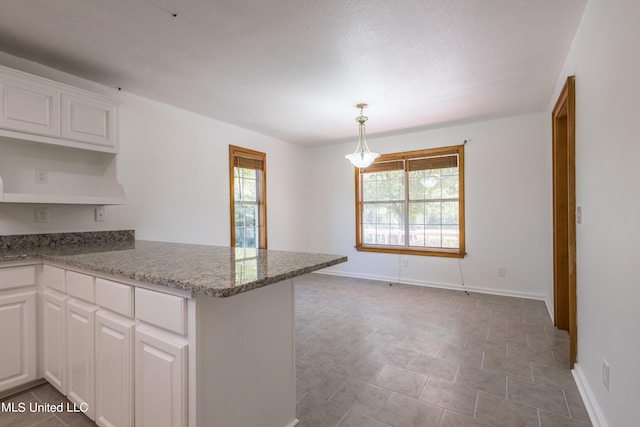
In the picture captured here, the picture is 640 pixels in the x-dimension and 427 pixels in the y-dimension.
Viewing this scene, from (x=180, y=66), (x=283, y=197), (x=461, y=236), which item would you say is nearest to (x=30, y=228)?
(x=180, y=66)

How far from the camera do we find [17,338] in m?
2.00

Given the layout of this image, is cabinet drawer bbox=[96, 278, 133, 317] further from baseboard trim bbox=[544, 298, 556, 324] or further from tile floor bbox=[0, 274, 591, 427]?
baseboard trim bbox=[544, 298, 556, 324]

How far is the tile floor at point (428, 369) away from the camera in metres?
1.79

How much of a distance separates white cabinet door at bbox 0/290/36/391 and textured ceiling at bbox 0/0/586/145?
1.80 m

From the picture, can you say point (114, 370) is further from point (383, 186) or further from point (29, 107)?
point (383, 186)

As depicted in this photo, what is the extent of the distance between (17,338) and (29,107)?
5.14ft

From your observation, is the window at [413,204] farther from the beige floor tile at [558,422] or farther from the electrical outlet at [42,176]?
the electrical outlet at [42,176]

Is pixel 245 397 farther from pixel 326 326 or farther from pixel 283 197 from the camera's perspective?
pixel 283 197

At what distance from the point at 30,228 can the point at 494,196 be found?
5117 mm

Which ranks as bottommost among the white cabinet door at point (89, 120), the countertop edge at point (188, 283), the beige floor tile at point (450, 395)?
the beige floor tile at point (450, 395)

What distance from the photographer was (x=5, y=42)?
2195 mm

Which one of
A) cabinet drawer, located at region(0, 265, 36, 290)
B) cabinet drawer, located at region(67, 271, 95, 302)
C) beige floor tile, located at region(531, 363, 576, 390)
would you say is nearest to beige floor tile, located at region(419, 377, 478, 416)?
beige floor tile, located at region(531, 363, 576, 390)

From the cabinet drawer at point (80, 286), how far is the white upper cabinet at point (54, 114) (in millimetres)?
1130

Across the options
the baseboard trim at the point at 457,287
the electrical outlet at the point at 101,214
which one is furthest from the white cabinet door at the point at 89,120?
the baseboard trim at the point at 457,287
